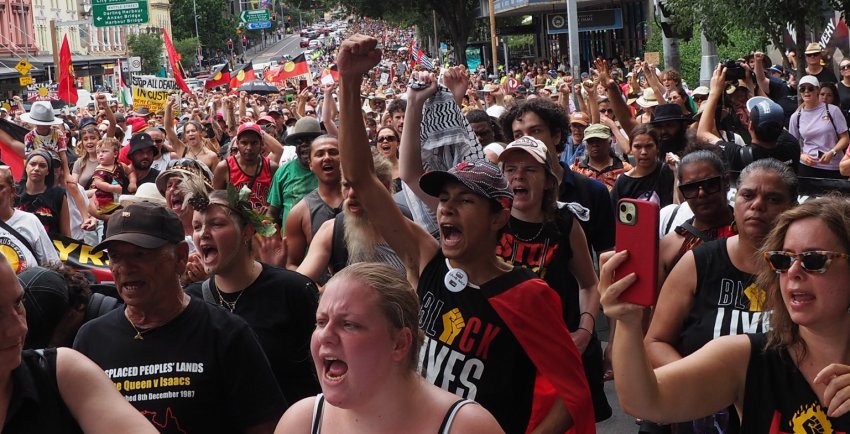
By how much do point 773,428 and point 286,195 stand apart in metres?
5.85

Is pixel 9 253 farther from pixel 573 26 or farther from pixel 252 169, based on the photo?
pixel 573 26

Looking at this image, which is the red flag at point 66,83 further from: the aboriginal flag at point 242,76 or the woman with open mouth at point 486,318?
the woman with open mouth at point 486,318

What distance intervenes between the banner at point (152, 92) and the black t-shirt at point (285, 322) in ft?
65.0

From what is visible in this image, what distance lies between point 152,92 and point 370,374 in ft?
72.2

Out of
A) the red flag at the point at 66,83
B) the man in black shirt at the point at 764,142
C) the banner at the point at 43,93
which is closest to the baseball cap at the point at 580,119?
the man in black shirt at the point at 764,142

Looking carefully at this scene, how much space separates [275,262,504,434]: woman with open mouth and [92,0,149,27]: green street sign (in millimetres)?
43421

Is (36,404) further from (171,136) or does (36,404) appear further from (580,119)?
(171,136)

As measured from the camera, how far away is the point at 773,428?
3.30m

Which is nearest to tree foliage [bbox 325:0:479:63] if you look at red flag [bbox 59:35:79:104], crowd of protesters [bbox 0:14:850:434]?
red flag [bbox 59:35:79:104]

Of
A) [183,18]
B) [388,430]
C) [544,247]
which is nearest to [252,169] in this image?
[544,247]

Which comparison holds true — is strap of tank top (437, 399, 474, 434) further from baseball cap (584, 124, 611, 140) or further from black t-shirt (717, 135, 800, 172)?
baseball cap (584, 124, 611, 140)

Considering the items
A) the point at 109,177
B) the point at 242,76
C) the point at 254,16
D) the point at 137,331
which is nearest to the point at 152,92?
the point at 242,76

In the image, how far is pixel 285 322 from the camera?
4590mm

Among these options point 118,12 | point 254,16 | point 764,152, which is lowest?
point 764,152
